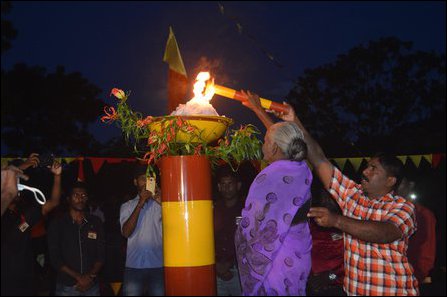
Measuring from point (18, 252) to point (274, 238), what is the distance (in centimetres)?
267

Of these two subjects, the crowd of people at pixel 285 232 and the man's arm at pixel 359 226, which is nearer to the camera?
the man's arm at pixel 359 226

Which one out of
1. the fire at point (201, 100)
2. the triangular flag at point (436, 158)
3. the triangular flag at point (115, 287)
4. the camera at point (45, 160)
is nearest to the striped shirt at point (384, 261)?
the fire at point (201, 100)

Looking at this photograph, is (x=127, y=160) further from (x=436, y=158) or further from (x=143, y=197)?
(x=436, y=158)

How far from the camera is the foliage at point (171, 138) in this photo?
10.5ft

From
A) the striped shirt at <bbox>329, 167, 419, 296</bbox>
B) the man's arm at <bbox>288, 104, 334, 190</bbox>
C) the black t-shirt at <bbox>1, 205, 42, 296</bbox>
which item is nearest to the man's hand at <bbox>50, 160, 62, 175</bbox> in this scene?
the black t-shirt at <bbox>1, 205, 42, 296</bbox>

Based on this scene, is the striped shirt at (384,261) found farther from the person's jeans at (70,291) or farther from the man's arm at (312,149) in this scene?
the person's jeans at (70,291)

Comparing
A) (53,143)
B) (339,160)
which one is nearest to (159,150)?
(339,160)

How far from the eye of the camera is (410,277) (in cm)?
342

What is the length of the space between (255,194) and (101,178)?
20358 millimetres

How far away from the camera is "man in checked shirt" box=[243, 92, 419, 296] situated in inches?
120

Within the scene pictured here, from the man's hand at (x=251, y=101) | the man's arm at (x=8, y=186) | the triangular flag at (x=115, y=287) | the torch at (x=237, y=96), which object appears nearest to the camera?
the man's arm at (x=8, y=186)

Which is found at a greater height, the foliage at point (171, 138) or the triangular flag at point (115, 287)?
the foliage at point (171, 138)

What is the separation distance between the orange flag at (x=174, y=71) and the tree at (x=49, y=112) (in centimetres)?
2132

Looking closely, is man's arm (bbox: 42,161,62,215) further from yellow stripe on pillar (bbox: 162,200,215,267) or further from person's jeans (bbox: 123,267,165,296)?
yellow stripe on pillar (bbox: 162,200,215,267)
